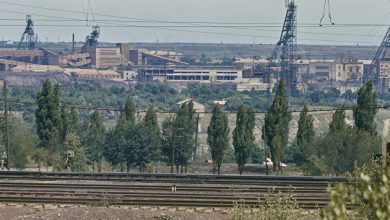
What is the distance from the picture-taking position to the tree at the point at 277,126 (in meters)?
48.4

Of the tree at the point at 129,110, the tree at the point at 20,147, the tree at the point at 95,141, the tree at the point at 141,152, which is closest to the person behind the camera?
the tree at the point at 20,147

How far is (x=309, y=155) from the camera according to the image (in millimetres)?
44969

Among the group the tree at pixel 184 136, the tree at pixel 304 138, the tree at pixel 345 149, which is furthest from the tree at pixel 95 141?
the tree at pixel 345 149

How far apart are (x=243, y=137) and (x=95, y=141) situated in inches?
420

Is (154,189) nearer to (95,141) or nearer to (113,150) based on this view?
(113,150)

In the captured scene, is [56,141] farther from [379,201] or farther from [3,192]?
[379,201]

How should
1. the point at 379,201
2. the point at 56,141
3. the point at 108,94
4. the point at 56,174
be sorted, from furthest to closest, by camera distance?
1. the point at 108,94
2. the point at 56,141
3. the point at 56,174
4. the point at 379,201

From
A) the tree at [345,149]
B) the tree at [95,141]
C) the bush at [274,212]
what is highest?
the bush at [274,212]

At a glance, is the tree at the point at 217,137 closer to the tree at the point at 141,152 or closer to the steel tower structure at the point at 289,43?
the tree at the point at 141,152

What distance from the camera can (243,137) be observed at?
2066 inches

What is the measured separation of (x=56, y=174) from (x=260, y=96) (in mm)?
159522

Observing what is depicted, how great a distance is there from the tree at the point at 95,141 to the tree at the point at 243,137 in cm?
723

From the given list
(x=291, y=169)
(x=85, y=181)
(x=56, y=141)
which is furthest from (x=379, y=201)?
(x=291, y=169)

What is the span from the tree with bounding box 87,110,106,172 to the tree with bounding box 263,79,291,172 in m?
9.88
